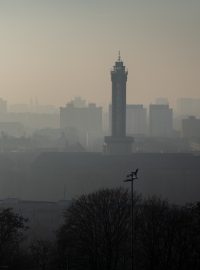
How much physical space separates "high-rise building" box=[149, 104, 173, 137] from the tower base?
61521 millimetres

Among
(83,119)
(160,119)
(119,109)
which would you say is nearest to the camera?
(119,109)

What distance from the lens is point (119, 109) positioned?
49281 mm

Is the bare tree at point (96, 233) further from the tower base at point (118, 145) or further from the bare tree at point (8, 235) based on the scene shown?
the tower base at point (118, 145)

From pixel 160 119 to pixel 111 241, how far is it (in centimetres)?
9804

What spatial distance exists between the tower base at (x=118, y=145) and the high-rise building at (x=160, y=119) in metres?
61.5

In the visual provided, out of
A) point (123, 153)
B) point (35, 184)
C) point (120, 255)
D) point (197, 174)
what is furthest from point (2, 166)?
point (120, 255)

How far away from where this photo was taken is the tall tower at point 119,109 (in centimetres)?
4931

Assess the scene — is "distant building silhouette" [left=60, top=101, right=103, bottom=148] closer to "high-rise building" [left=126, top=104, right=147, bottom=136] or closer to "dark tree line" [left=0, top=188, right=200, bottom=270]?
"high-rise building" [left=126, top=104, right=147, bottom=136]

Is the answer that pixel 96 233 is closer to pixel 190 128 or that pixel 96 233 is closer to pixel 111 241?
pixel 111 241

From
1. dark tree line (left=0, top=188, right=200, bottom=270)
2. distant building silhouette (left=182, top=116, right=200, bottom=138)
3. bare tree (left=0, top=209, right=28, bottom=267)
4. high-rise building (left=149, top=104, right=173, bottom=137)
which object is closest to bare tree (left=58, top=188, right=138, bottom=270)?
dark tree line (left=0, top=188, right=200, bottom=270)

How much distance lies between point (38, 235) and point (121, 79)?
85.5ft

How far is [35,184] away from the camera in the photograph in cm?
4172

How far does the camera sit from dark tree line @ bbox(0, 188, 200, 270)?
16.8 meters

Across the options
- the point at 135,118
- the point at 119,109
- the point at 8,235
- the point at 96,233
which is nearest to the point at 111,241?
the point at 96,233
